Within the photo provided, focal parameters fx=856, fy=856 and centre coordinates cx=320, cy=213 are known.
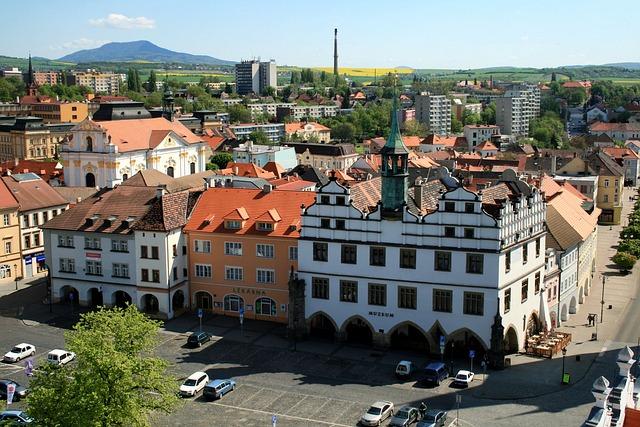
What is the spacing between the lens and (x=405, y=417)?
47.2 m

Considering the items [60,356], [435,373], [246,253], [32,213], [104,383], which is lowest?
[435,373]

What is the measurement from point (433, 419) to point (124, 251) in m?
33.0

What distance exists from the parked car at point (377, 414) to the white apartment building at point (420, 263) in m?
11.5

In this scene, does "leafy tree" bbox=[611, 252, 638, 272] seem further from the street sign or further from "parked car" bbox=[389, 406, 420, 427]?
the street sign

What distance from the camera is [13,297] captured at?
7544 cm

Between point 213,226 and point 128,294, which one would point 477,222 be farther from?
point 128,294

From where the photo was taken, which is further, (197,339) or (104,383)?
(197,339)

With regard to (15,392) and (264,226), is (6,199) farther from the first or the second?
(15,392)

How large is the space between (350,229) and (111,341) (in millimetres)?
22744

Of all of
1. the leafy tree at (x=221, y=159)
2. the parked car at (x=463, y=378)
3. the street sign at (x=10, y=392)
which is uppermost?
the leafy tree at (x=221, y=159)

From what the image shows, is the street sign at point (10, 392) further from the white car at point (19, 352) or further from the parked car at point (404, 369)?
the parked car at point (404, 369)

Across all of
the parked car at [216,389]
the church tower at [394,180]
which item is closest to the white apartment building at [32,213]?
the parked car at [216,389]

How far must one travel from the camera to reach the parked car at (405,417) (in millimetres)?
47062

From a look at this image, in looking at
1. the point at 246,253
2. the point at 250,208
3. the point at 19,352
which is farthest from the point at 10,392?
the point at 250,208
